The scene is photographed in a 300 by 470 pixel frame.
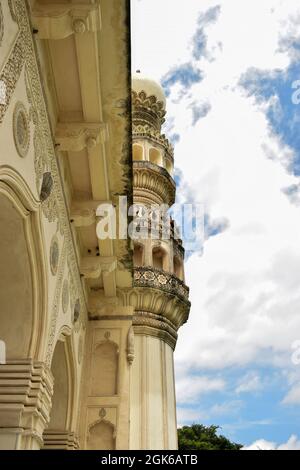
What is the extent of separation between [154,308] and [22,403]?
28.6ft

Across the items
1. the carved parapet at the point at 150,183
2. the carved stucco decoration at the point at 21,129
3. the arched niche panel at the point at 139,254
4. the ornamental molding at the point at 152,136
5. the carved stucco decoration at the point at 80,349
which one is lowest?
the carved stucco decoration at the point at 21,129

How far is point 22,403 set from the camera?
18.7ft

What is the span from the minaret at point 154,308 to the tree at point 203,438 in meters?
18.0

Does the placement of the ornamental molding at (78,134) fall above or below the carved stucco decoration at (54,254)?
above

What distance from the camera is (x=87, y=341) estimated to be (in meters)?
10.8

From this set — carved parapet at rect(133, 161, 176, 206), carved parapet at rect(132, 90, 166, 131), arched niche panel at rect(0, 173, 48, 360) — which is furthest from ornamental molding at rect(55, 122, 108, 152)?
carved parapet at rect(132, 90, 166, 131)

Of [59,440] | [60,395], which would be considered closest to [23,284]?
[60,395]

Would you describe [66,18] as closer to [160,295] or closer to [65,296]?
[65,296]

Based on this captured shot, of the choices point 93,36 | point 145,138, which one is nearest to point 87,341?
point 93,36

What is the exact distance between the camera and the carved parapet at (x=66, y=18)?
512 centimetres

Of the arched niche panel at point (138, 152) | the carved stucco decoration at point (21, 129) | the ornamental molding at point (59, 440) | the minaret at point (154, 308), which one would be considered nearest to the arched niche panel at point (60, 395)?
the ornamental molding at point (59, 440)

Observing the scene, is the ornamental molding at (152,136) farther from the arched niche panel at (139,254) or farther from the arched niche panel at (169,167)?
the arched niche panel at (139,254)
